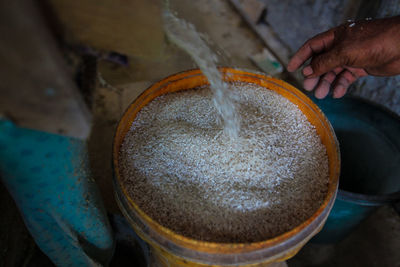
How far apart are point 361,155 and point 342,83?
43 cm

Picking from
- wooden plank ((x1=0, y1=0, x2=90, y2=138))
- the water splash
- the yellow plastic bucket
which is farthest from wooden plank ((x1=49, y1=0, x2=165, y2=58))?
the yellow plastic bucket

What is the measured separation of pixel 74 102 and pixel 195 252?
440 millimetres

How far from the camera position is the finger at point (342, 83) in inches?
56.4

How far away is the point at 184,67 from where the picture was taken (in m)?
2.45

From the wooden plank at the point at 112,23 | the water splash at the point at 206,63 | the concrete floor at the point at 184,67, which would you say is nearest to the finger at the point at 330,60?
the water splash at the point at 206,63

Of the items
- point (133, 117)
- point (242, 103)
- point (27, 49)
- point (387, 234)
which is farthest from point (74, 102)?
point (387, 234)

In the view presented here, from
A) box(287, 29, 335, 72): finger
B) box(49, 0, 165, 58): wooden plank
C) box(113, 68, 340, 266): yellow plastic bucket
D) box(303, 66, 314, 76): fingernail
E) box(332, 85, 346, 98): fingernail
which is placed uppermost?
box(49, 0, 165, 58): wooden plank

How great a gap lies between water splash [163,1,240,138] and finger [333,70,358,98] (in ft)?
1.99

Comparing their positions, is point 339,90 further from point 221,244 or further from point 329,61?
point 221,244

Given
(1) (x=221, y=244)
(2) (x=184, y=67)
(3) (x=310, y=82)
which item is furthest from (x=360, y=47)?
(2) (x=184, y=67)

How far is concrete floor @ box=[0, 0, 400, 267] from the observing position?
166cm

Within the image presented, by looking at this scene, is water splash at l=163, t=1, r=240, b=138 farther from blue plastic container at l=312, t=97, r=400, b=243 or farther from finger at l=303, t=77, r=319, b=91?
blue plastic container at l=312, t=97, r=400, b=243

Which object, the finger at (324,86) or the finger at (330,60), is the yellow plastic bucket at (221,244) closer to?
the finger at (330,60)

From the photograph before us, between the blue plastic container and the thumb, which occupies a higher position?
the thumb
